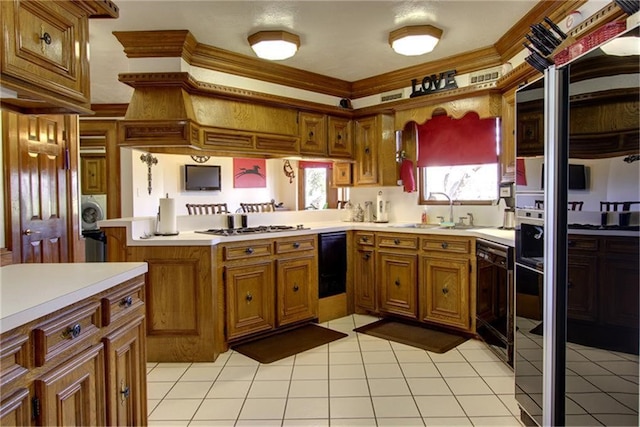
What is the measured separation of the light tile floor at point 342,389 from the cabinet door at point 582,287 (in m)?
1.01

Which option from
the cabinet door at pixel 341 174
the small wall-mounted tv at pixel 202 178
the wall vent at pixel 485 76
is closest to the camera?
the wall vent at pixel 485 76

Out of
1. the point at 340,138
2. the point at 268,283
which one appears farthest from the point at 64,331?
the point at 340,138

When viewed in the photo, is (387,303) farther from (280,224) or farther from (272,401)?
(272,401)

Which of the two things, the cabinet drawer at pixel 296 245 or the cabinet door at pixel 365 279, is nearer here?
the cabinet drawer at pixel 296 245

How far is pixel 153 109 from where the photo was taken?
324 cm

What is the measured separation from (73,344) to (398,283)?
299 centimetres

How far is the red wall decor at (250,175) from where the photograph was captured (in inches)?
305

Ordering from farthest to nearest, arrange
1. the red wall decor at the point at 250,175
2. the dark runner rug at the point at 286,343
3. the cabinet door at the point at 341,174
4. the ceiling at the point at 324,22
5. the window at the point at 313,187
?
the red wall decor at the point at 250,175, the window at the point at 313,187, the cabinet door at the point at 341,174, the dark runner rug at the point at 286,343, the ceiling at the point at 324,22

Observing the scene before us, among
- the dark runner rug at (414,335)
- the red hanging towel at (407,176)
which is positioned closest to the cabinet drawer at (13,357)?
the dark runner rug at (414,335)

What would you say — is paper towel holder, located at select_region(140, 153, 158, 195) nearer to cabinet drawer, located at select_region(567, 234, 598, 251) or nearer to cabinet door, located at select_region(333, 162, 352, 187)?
cabinet door, located at select_region(333, 162, 352, 187)

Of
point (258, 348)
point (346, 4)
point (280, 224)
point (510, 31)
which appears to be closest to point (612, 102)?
point (346, 4)

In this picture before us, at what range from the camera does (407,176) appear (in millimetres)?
4348

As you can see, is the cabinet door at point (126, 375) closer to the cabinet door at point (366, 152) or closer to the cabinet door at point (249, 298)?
the cabinet door at point (249, 298)

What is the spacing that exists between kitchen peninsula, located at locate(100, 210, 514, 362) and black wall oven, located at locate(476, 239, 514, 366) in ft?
0.31
